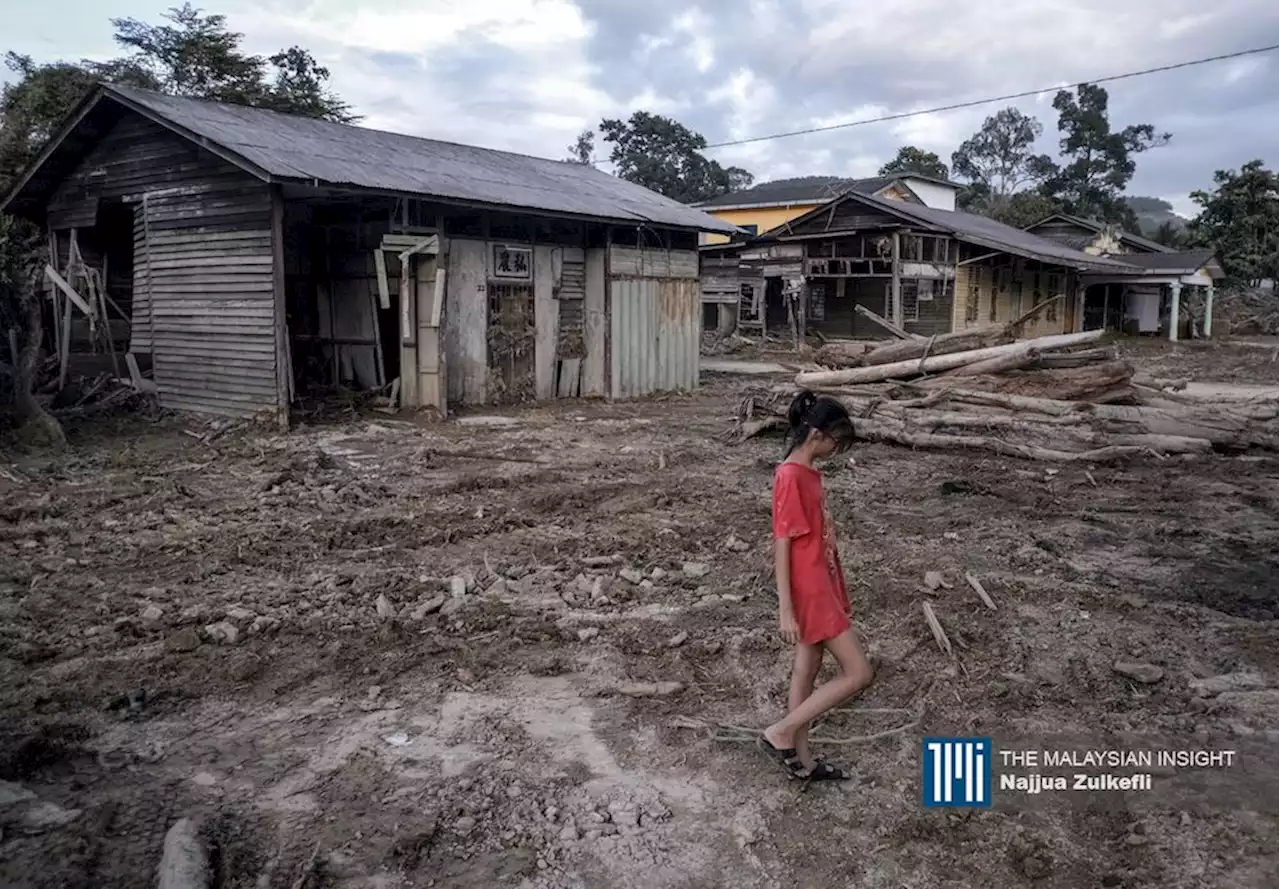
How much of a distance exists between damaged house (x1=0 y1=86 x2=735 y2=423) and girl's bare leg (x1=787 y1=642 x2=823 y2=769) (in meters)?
9.14

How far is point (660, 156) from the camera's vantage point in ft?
172

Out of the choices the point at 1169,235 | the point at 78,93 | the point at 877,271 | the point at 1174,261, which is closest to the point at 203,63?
the point at 78,93

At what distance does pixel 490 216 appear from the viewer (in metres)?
13.9

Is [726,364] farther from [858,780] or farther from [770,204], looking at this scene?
[858,780]

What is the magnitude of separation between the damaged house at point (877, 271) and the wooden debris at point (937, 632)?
63.1 feet

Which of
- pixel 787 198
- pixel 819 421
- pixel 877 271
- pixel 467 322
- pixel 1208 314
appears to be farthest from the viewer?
pixel 787 198

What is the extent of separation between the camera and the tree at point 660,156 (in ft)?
171

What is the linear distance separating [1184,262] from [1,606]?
121 ft

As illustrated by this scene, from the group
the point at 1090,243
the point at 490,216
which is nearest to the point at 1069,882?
the point at 490,216

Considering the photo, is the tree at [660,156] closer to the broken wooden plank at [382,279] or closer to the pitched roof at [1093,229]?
the pitched roof at [1093,229]

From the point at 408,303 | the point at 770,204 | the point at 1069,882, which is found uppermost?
the point at 770,204

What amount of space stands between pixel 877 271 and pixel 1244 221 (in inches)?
883

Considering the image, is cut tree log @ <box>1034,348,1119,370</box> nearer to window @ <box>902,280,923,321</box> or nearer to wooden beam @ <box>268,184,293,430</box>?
wooden beam @ <box>268,184,293,430</box>

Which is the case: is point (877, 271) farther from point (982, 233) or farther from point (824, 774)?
point (824, 774)
